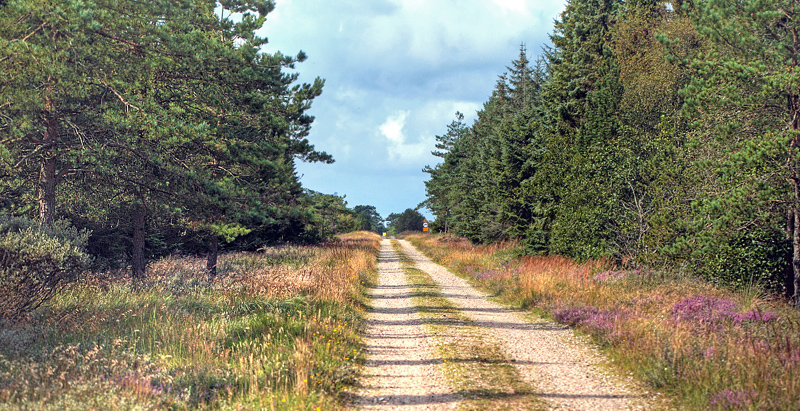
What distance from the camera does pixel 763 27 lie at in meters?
11.4

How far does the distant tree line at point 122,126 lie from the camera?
33.1 feet

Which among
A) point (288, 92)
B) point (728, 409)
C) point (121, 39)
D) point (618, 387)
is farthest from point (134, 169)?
point (728, 409)

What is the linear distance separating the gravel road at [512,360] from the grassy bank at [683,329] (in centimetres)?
47

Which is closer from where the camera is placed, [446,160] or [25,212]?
[25,212]

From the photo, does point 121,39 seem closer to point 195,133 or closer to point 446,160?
point 195,133

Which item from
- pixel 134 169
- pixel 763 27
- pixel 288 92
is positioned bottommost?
pixel 134 169

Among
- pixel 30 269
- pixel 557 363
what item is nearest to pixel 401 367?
pixel 557 363

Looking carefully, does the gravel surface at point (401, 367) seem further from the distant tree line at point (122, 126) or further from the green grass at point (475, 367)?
the distant tree line at point (122, 126)

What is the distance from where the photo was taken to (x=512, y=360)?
7.24 metres

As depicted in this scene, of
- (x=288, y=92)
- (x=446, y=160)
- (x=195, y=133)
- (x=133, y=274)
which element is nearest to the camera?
(x=195, y=133)

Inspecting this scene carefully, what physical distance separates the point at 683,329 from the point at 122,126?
12695 mm

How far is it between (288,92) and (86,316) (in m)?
16.5

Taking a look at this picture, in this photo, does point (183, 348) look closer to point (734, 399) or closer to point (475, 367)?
point (475, 367)

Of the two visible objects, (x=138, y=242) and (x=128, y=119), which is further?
(x=138, y=242)
